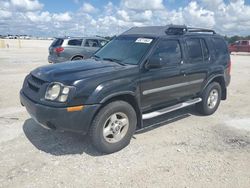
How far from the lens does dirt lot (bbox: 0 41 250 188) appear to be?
3.56 metres

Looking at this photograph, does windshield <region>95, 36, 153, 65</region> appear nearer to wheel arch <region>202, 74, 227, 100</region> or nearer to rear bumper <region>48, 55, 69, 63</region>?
wheel arch <region>202, 74, 227, 100</region>

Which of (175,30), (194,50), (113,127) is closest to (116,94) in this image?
(113,127)

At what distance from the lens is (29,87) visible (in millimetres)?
4492

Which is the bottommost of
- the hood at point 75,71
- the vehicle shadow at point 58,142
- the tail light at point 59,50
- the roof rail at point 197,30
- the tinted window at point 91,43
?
the vehicle shadow at point 58,142

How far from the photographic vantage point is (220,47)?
6.60 meters

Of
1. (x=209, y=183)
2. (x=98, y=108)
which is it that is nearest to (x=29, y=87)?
(x=98, y=108)

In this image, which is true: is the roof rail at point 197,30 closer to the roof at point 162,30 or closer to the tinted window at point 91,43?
the roof at point 162,30

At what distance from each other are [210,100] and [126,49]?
2590mm

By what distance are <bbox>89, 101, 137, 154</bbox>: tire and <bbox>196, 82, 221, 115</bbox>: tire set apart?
2.34m

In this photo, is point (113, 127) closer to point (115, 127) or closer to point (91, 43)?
point (115, 127)

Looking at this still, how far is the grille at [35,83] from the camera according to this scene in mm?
4166

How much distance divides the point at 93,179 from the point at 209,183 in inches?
59.4

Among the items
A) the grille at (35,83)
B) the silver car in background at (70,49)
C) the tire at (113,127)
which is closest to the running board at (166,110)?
the tire at (113,127)

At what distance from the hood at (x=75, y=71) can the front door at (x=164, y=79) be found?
591 millimetres
